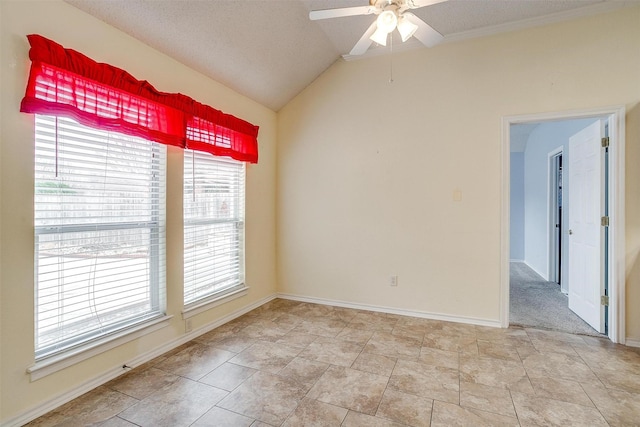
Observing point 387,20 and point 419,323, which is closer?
point 387,20

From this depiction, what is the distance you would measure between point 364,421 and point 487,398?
85 cm

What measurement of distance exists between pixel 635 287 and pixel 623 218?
63 centimetres

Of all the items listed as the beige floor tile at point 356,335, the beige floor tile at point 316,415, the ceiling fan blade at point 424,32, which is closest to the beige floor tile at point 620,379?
the beige floor tile at point 356,335

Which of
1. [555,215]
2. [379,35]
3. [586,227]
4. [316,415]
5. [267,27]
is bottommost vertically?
[316,415]

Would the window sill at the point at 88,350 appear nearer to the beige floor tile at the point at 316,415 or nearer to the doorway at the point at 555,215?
the beige floor tile at the point at 316,415

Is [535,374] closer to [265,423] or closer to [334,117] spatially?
[265,423]

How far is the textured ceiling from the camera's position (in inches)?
88.0

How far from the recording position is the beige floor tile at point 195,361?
225cm

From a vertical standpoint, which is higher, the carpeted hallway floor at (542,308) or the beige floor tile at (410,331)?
the carpeted hallway floor at (542,308)

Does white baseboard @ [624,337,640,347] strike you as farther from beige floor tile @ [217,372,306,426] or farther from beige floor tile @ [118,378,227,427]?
beige floor tile @ [118,378,227,427]

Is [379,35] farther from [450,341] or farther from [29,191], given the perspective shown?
[450,341]

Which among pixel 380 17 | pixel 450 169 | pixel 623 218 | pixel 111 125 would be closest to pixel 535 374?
pixel 623 218

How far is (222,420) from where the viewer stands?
175 centimetres

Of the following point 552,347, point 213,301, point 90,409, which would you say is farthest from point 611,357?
point 90,409
